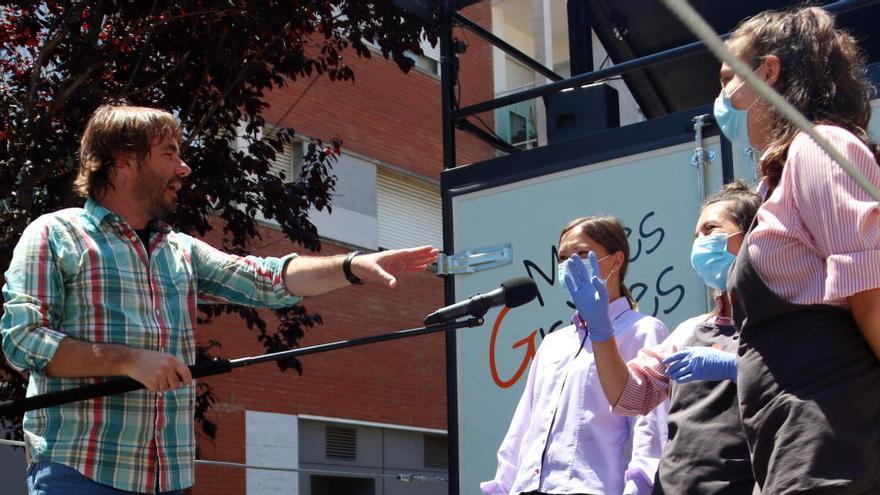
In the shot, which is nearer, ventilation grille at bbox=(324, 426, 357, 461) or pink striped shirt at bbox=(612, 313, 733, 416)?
pink striped shirt at bbox=(612, 313, 733, 416)

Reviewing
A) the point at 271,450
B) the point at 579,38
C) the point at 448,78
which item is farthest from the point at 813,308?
the point at 271,450

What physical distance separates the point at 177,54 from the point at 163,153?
4617 millimetres

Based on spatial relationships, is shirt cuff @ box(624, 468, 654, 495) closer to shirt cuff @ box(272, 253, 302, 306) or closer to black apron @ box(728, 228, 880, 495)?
shirt cuff @ box(272, 253, 302, 306)

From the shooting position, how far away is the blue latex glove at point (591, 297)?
352 centimetres

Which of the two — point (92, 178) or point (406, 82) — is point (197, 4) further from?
point (406, 82)

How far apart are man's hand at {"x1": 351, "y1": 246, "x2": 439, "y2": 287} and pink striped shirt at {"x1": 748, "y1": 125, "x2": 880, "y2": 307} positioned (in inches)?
46.7

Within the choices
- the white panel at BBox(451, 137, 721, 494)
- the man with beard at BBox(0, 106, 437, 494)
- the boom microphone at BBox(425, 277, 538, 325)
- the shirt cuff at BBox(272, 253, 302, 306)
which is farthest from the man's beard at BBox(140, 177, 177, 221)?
the white panel at BBox(451, 137, 721, 494)

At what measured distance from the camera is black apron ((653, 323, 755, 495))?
→ 317 cm

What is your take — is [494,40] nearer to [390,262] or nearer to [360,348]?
[390,262]

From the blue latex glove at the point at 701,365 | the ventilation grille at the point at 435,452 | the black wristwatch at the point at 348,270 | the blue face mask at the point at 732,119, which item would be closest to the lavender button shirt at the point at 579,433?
the blue latex glove at the point at 701,365

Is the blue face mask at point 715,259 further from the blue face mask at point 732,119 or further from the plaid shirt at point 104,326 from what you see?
Result: the plaid shirt at point 104,326

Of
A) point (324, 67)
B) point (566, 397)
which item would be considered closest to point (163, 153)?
point (566, 397)

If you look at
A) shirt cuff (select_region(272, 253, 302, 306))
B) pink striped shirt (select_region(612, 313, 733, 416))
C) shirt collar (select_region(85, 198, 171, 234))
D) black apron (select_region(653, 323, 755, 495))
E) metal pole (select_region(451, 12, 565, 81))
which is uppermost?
metal pole (select_region(451, 12, 565, 81))

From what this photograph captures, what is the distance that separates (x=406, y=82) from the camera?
60.8 feet
